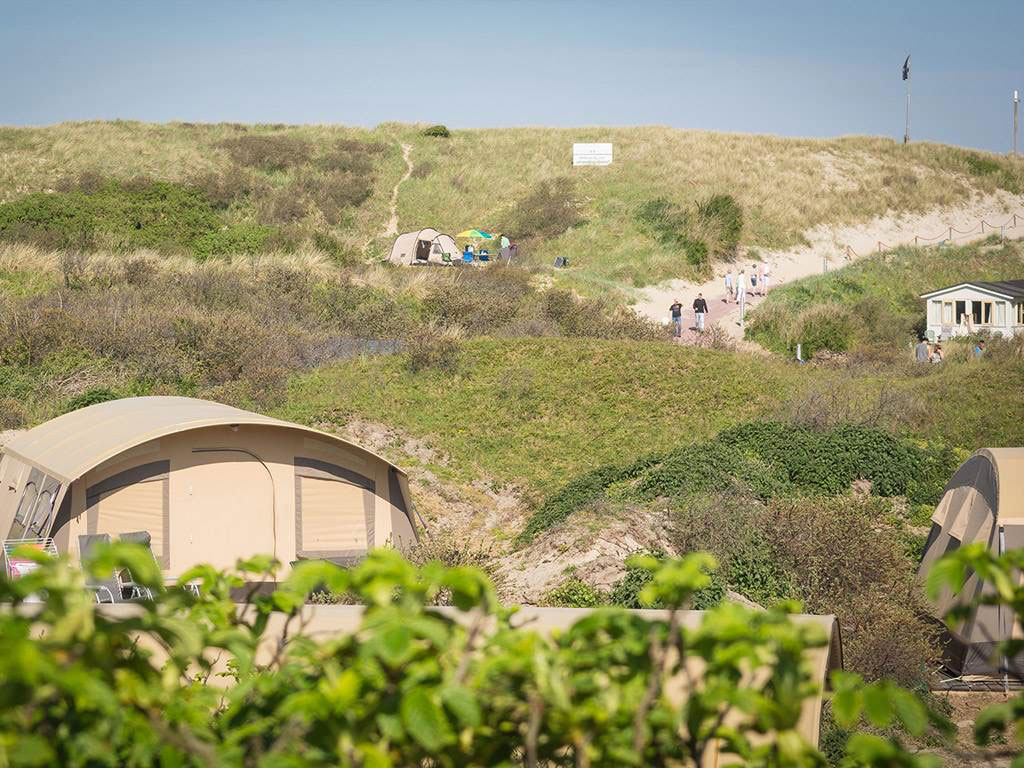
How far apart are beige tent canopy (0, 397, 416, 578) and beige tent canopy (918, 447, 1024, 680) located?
638 centimetres

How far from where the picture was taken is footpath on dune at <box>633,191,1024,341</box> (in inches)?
1453

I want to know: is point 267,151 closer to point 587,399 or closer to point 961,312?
point 961,312

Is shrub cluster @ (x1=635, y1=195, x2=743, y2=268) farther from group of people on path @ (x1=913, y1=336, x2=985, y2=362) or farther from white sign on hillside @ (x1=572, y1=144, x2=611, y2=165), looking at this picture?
group of people on path @ (x1=913, y1=336, x2=985, y2=362)

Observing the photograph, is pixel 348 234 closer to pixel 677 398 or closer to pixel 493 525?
pixel 677 398

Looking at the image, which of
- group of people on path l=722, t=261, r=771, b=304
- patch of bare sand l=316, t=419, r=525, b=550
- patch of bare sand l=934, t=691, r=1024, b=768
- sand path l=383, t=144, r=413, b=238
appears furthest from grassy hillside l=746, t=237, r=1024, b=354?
patch of bare sand l=934, t=691, r=1024, b=768

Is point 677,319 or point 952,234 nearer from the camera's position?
point 677,319

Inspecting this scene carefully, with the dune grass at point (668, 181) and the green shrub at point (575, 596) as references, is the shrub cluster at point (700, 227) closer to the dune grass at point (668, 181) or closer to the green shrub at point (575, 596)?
the dune grass at point (668, 181)

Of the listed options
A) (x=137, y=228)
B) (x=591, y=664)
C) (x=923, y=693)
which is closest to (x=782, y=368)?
(x=923, y=693)

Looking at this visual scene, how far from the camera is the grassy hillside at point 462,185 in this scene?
129ft

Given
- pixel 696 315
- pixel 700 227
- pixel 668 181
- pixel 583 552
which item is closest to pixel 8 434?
pixel 583 552

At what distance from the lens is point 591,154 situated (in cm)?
5406

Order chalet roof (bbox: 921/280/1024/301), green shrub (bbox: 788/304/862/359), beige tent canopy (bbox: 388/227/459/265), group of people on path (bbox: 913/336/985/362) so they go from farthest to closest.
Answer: beige tent canopy (bbox: 388/227/459/265)
chalet roof (bbox: 921/280/1024/301)
green shrub (bbox: 788/304/862/359)
group of people on path (bbox: 913/336/985/362)

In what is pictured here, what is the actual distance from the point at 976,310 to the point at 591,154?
25863mm

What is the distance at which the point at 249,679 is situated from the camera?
3045 millimetres
